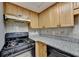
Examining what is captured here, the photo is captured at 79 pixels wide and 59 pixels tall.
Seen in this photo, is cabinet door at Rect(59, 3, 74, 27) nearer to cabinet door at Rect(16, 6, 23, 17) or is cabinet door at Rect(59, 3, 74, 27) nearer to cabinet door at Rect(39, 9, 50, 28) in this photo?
cabinet door at Rect(39, 9, 50, 28)

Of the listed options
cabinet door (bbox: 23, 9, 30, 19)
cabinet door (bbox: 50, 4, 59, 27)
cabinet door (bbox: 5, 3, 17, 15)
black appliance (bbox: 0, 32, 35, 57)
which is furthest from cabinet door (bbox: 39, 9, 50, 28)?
cabinet door (bbox: 5, 3, 17, 15)

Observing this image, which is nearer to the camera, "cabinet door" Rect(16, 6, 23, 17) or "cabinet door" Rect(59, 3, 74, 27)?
"cabinet door" Rect(59, 3, 74, 27)

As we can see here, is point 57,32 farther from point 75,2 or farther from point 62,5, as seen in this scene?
point 75,2

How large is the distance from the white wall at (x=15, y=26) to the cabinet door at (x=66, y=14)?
1287 mm

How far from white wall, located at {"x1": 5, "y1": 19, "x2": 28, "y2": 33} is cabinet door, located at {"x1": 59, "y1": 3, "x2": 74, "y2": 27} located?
1.29 m

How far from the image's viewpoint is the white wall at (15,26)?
6.55 ft

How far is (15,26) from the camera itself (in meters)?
2.21

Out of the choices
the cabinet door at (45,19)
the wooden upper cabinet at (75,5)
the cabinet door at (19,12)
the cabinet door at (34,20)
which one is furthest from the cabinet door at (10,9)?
the wooden upper cabinet at (75,5)

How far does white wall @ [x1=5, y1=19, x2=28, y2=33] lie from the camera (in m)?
2.00

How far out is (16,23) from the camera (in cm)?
225

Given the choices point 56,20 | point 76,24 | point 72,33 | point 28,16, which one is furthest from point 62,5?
point 28,16

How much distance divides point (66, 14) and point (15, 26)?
147 centimetres

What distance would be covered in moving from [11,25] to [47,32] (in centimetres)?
118

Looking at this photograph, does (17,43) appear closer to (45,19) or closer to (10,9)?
(10,9)
